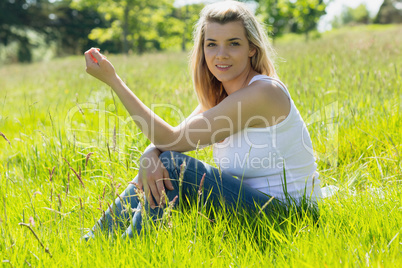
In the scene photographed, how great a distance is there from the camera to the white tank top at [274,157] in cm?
203

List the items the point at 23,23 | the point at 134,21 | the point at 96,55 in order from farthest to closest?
1. the point at 23,23
2. the point at 134,21
3. the point at 96,55

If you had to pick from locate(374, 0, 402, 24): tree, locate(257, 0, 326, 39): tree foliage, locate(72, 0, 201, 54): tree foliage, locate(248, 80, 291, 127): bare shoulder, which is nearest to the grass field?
locate(248, 80, 291, 127): bare shoulder

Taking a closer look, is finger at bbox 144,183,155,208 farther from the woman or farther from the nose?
the nose

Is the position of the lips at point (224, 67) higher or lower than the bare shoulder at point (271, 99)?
higher

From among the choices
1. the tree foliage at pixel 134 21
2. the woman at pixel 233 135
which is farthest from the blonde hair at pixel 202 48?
the tree foliage at pixel 134 21

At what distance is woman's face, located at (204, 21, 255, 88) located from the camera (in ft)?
7.16

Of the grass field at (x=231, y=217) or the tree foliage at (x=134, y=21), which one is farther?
the tree foliage at (x=134, y=21)

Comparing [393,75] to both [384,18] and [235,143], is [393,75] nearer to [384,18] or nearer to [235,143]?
[235,143]

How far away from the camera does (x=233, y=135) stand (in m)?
2.12

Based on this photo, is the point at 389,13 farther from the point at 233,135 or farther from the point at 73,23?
the point at 233,135

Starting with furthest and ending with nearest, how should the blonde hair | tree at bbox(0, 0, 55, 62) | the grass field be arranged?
tree at bbox(0, 0, 55, 62) < the blonde hair < the grass field

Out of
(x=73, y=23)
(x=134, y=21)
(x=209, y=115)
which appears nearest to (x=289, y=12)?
(x=134, y=21)

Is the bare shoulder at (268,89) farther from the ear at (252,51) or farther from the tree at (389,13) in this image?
the tree at (389,13)

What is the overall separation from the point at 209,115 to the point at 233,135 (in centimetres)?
22
